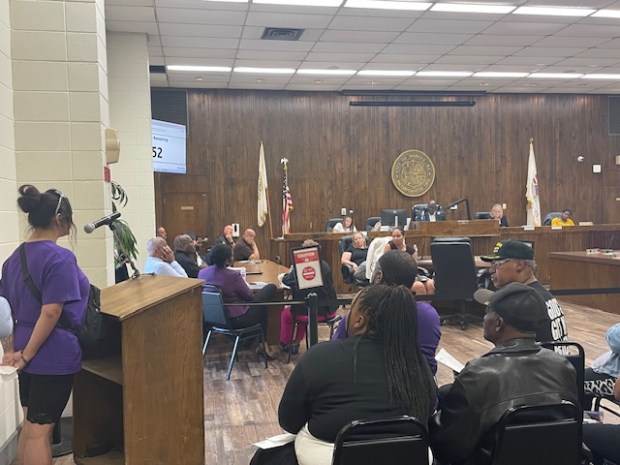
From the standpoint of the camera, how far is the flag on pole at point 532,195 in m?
10.9

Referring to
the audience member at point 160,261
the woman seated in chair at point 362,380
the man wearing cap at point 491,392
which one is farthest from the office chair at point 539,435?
the audience member at point 160,261

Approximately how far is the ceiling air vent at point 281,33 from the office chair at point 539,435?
590 centimetres

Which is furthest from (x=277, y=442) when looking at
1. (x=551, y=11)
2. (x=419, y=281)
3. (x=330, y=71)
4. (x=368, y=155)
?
(x=368, y=155)

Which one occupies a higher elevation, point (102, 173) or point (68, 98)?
point (68, 98)

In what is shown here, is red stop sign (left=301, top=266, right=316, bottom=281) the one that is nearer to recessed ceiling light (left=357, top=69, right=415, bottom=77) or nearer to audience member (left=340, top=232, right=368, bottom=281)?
audience member (left=340, top=232, right=368, bottom=281)

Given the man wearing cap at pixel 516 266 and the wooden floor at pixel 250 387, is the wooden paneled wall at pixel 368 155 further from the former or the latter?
the man wearing cap at pixel 516 266

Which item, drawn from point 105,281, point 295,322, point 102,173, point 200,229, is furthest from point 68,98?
point 200,229

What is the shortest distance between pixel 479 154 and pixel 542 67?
2494mm

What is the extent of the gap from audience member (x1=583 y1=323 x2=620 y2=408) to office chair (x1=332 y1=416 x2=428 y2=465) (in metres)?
1.41

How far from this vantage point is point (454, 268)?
5.79 m

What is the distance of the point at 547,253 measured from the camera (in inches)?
353

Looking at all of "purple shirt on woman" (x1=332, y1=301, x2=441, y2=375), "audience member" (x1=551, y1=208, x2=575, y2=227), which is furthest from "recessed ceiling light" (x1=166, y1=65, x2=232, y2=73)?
"purple shirt on woman" (x1=332, y1=301, x2=441, y2=375)

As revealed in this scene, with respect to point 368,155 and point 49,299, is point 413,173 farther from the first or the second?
point 49,299

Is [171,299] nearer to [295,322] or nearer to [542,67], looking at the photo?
[295,322]
